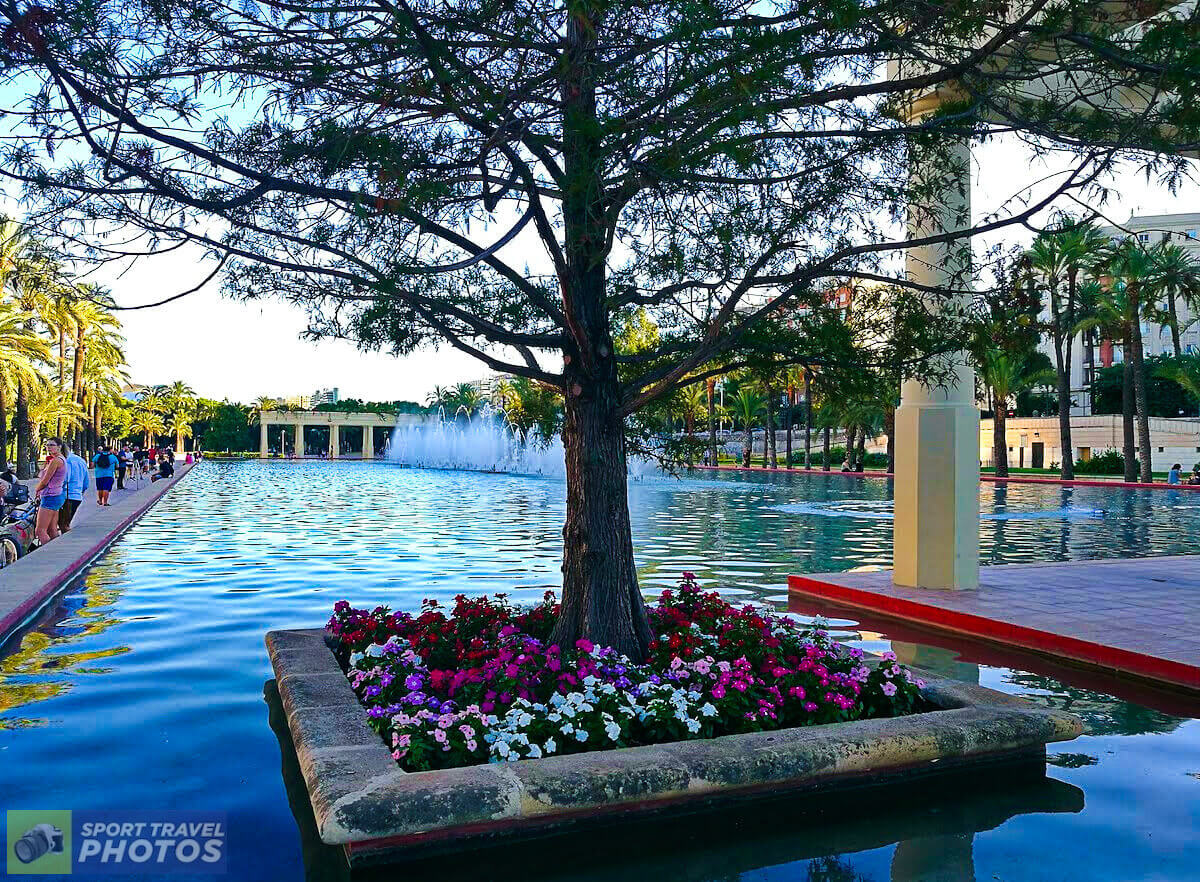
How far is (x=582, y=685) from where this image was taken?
5.94 metres

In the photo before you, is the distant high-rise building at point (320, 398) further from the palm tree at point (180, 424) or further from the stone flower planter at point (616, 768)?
the stone flower planter at point (616, 768)

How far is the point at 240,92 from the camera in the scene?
5.81m

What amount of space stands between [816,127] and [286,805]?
16.2ft

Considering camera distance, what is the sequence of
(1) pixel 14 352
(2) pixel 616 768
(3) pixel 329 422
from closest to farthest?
1. (2) pixel 616 768
2. (1) pixel 14 352
3. (3) pixel 329 422

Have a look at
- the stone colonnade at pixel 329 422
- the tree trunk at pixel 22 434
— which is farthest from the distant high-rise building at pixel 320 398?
the tree trunk at pixel 22 434

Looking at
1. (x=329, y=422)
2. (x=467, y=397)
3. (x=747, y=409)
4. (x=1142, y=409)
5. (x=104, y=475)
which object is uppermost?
(x=467, y=397)

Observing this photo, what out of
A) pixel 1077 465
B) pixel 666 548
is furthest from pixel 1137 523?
pixel 1077 465

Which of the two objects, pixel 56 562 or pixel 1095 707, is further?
pixel 56 562

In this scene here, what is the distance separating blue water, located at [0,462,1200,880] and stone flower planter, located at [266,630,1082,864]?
0.21 metres

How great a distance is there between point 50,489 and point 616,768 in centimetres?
1349

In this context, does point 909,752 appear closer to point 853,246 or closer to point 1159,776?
point 1159,776

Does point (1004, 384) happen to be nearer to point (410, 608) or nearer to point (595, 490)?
point (410, 608)

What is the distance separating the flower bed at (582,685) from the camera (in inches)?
208

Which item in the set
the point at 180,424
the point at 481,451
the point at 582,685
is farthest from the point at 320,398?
the point at 582,685
